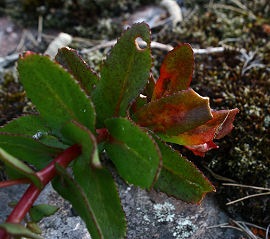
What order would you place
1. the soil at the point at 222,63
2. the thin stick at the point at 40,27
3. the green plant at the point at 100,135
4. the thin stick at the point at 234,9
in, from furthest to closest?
1. the thin stick at the point at 40,27
2. the thin stick at the point at 234,9
3. the soil at the point at 222,63
4. the green plant at the point at 100,135

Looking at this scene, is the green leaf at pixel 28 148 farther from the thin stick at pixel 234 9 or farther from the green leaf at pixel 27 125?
the thin stick at pixel 234 9

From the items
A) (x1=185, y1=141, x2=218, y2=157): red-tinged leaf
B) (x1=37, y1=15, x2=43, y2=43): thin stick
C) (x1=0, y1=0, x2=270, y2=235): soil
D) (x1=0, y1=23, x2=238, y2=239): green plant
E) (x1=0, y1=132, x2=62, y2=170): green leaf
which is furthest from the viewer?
(x1=37, y1=15, x2=43, y2=43): thin stick

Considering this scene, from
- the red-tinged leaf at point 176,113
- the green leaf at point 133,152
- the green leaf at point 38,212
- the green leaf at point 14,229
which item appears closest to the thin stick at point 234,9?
the red-tinged leaf at point 176,113

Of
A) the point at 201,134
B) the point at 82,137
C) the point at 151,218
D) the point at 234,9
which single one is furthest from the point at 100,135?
the point at 234,9

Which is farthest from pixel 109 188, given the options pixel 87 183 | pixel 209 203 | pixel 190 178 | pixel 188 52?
pixel 209 203

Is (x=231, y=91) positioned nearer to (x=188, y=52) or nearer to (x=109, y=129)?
(x=188, y=52)

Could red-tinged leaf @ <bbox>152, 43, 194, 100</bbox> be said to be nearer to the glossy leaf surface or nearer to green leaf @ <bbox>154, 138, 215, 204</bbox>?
green leaf @ <bbox>154, 138, 215, 204</bbox>

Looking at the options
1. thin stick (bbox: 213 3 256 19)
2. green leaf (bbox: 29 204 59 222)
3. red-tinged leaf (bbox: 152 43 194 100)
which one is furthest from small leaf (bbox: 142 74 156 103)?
thin stick (bbox: 213 3 256 19)
